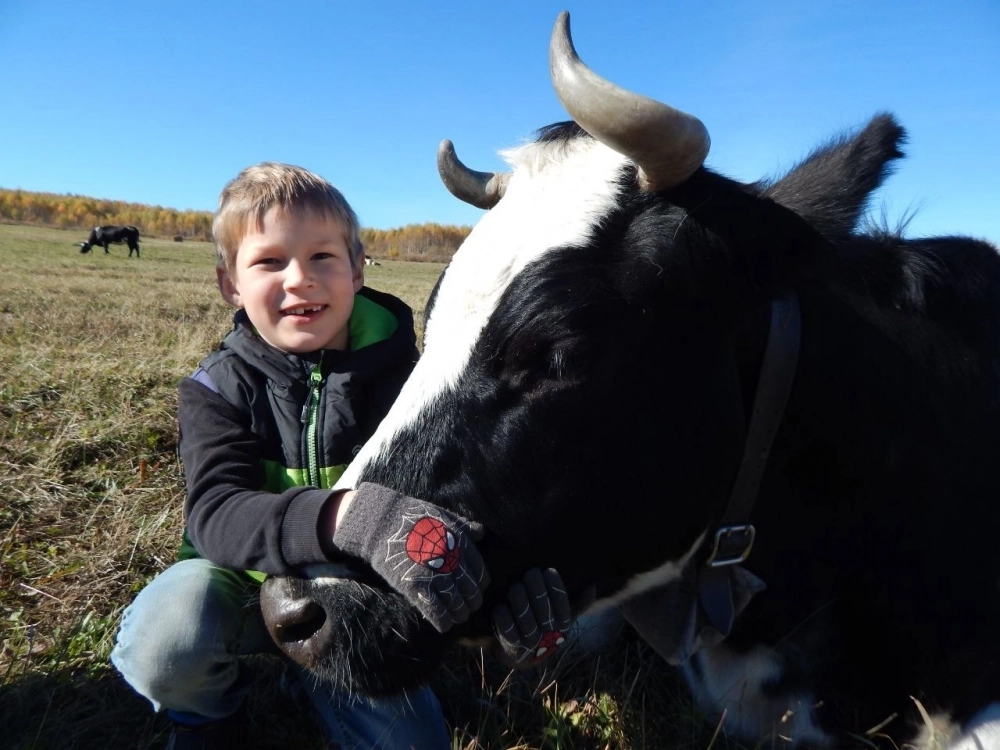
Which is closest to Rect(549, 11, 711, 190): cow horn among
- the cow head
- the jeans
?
the cow head

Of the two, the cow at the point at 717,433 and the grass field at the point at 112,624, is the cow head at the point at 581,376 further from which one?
the grass field at the point at 112,624

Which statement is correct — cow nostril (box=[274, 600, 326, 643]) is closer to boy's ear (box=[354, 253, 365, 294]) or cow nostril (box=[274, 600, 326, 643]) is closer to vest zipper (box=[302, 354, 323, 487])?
vest zipper (box=[302, 354, 323, 487])

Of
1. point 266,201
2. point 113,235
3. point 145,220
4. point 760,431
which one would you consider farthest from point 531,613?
point 145,220

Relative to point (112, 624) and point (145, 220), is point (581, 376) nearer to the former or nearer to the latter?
point (112, 624)

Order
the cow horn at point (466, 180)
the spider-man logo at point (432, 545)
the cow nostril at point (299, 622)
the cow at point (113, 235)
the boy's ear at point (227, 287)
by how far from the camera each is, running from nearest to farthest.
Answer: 1. the spider-man logo at point (432, 545)
2. the cow nostril at point (299, 622)
3. the boy's ear at point (227, 287)
4. the cow horn at point (466, 180)
5. the cow at point (113, 235)

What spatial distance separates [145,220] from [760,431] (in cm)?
8570

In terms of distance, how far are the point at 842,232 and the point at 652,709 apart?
1.68m

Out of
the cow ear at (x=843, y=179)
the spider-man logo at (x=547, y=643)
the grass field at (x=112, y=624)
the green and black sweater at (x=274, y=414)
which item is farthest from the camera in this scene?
the grass field at (x=112, y=624)

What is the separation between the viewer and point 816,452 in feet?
6.94

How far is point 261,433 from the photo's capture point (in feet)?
7.57

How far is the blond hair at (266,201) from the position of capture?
235 centimetres

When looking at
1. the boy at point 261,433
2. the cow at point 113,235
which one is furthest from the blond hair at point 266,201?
the cow at point 113,235

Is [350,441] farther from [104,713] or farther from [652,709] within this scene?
[652,709]

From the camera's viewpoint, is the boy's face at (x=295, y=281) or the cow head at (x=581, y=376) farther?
the boy's face at (x=295, y=281)
